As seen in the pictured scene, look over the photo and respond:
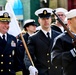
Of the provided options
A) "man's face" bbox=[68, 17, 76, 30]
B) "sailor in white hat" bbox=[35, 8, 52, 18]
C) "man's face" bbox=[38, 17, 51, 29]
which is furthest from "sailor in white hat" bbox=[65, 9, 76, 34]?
"sailor in white hat" bbox=[35, 8, 52, 18]

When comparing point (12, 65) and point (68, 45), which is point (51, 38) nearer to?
point (12, 65)

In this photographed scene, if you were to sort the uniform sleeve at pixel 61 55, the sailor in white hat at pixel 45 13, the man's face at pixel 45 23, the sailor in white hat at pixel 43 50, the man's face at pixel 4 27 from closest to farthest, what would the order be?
the uniform sleeve at pixel 61 55 → the man's face at pixel 4 27 → the sailor in white hat at pixel 43 50 → the man's face at pixel 45 23 → the sailor in white hat at pixel 45 13

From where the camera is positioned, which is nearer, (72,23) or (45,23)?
(72,23)

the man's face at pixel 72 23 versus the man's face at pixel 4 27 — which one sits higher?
the man's face at pixel 72 23

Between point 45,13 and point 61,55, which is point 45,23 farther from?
point 61,55

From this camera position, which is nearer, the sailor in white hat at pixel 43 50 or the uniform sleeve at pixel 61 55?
the uniform sleeve at pixel 61 55

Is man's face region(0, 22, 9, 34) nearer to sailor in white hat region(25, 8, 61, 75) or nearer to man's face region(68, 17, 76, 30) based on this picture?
sailor in white hat region(25, 8, 61, 75)

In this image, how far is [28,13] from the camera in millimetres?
22188

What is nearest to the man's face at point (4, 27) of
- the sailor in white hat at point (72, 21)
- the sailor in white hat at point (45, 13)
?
the sailor in white hat at point (45, 13)

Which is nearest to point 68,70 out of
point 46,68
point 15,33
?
point 46,68

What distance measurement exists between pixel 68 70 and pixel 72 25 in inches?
25.8

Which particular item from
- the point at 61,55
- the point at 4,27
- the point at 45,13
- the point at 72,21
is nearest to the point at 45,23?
the point at 45,13

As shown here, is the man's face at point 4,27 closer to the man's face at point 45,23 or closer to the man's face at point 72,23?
the man's face at point 45,23

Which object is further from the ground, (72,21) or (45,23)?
(72,21)
